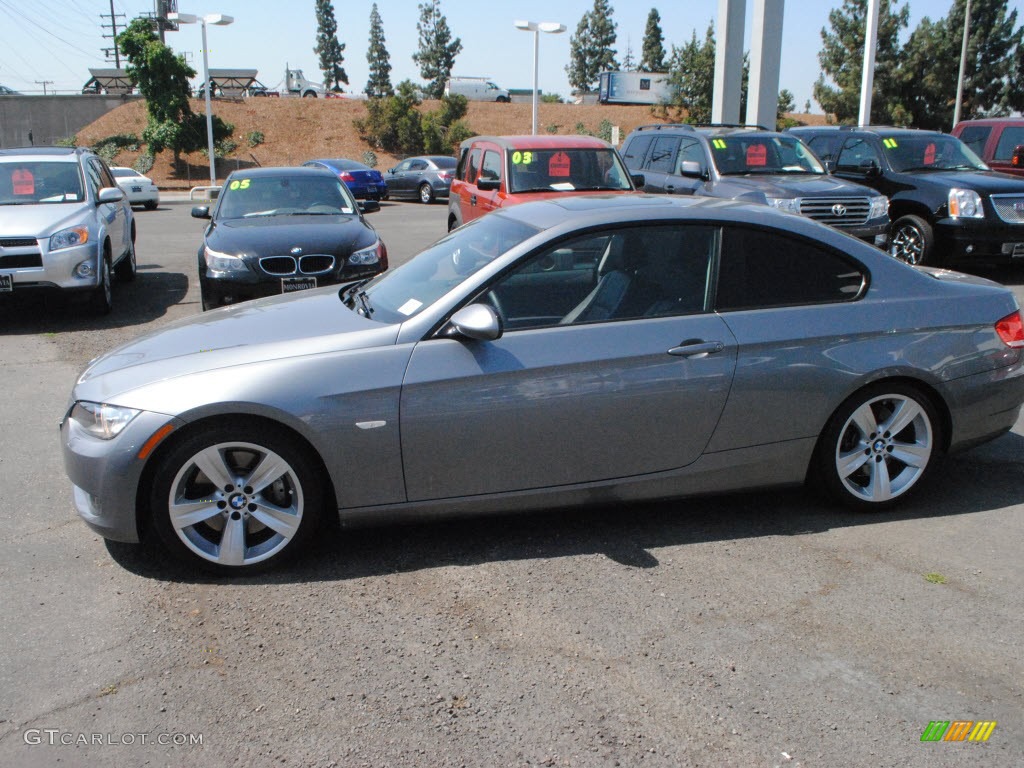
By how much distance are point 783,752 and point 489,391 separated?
1836 millimetres

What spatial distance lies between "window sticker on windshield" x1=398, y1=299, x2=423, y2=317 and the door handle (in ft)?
3.88

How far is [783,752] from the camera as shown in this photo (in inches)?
111

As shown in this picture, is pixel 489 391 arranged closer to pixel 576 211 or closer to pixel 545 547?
pixel 545 547

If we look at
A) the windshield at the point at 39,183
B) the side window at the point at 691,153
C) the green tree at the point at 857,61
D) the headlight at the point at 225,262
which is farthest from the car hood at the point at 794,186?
the green tree at the point at 857,61

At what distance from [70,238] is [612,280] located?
24.4 feet

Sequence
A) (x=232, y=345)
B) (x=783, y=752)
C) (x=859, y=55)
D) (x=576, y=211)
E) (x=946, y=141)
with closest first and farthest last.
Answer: (x=783, y=752) < (x=232, y=345) < (x=576, y=211) < (x=946, y=141) < (x=859, y=55)

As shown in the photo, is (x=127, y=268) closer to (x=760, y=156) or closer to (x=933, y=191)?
(x=760, y=156)

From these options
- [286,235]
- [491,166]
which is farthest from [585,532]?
[491,166]

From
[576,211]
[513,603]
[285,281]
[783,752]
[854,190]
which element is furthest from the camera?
[854,190]

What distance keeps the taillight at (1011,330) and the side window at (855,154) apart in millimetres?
8808

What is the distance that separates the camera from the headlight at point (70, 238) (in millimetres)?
9484

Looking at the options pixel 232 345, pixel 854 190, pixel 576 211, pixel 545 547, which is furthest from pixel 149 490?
pixel 854 190

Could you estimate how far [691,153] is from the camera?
12.3 meters

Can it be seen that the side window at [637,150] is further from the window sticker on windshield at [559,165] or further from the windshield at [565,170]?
the window sticker on windshield at [559,165]
